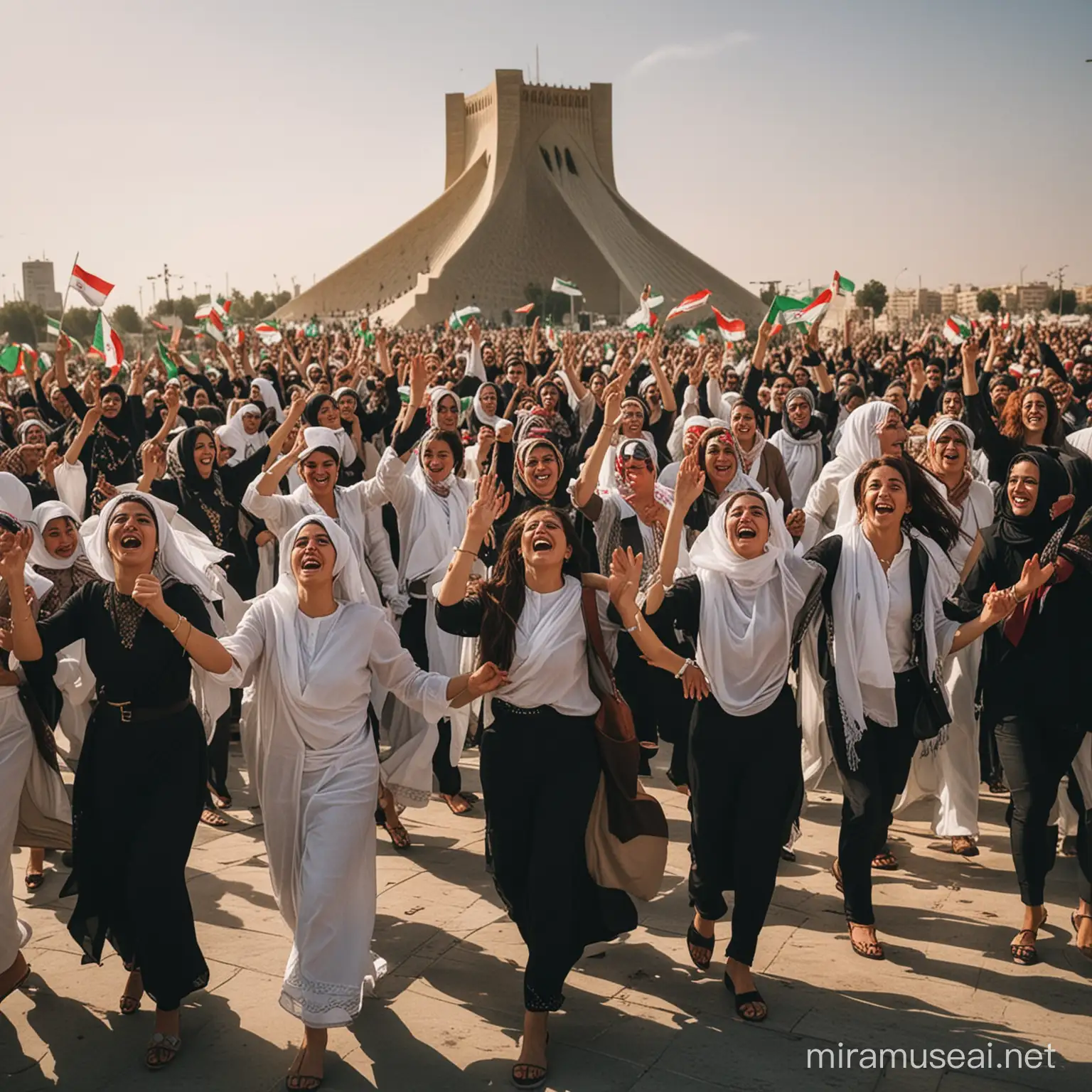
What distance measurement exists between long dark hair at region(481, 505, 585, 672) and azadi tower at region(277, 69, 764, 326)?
217ft

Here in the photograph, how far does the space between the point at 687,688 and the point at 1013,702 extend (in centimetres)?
115

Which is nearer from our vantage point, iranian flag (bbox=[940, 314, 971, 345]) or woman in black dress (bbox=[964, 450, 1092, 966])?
woman in black dress (bbox=[964, 450, 1092, 966])

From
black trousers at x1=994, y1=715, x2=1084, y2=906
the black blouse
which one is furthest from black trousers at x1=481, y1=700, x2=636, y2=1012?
black trousers at x1=994, y1=715, x2=1084, y2=906

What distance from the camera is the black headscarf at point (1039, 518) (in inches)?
169

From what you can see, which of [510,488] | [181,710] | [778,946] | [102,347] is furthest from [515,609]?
[102,347]

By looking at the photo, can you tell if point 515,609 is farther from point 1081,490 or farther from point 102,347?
point 102,347

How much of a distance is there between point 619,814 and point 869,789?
952 mm

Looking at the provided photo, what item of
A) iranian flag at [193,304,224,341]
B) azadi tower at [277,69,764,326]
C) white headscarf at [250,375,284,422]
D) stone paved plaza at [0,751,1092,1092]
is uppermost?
azadi tower at [277,69,764,326]

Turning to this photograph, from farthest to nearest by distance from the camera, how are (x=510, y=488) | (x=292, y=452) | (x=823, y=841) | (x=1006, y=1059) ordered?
(x=510, y=488), (x=292, y=452), (x=823, y=841), (x=1006, y=1059)

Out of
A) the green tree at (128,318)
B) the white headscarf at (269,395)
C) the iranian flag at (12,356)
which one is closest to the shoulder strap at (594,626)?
the white headscarf at (269,395)

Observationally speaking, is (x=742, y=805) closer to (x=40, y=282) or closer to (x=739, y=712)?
(x=739, y=712)

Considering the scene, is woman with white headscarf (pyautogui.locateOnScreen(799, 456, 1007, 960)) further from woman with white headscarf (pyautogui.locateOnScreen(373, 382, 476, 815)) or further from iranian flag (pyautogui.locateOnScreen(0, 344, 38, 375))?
iranian flag (pyautogui.locateOnScreen(0, 344, 38, 375))

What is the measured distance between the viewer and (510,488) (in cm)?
682

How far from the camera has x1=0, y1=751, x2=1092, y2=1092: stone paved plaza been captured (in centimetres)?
332
